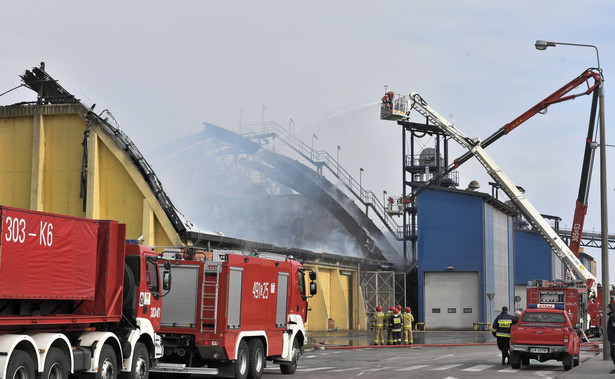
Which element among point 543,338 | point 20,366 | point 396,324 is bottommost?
point 396,324

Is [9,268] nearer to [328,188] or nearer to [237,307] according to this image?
[237,307]

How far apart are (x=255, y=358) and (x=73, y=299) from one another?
6.06 m

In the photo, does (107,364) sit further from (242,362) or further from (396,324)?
(396,324)

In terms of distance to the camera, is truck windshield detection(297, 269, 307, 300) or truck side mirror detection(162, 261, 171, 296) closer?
truck side mirror detection(162, 261, 171, 296)

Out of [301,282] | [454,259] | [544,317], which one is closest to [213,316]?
[301,282]

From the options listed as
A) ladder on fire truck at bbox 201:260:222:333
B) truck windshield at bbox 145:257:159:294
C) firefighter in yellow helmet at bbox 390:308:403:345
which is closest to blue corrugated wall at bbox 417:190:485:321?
firefighter in yellow helmet at bbox 390:308:403:345

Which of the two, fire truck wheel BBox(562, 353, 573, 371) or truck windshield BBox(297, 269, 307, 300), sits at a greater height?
truck windshield BBox(297, 269, 307, 300)

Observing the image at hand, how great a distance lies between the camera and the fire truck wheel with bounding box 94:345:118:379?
14.3 meters

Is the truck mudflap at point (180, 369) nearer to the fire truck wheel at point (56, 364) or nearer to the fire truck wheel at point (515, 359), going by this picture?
the fire truck wheel at point (56, 364)

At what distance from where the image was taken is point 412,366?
23.7 metres

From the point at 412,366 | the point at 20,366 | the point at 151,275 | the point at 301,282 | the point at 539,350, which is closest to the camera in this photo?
the point at 20,366

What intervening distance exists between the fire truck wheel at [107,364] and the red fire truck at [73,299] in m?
0.02

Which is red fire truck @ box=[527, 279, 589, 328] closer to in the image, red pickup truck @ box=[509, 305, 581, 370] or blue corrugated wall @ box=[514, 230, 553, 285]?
red pickup truck @ box=[509, 305, 581, 370]

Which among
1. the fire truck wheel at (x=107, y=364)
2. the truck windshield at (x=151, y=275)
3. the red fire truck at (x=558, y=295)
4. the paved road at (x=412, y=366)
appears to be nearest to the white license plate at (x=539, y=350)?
the paved road at (x=412, y=366)
